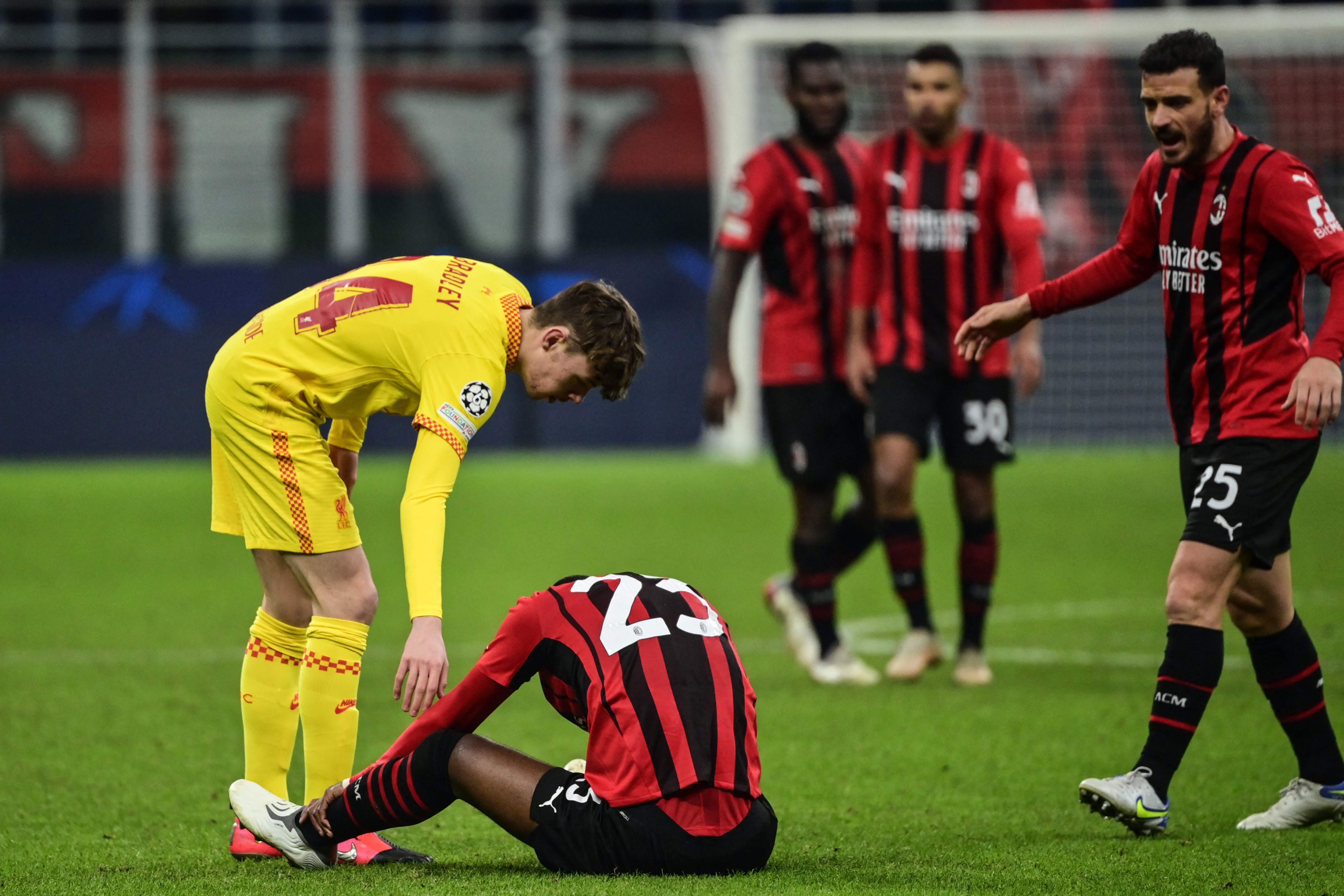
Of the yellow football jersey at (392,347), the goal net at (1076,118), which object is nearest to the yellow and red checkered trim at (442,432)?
the yellow football jersey at (392,347)

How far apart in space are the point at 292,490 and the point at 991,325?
6.03ft

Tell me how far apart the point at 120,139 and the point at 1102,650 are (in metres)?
19.3

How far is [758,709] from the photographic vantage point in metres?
6.00

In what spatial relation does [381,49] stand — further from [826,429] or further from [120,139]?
[826,429]

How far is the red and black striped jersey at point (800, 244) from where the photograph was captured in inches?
274

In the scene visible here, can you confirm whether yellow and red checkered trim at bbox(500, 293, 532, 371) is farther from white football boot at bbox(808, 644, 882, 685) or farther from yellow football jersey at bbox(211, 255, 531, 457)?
white football boot at bbox(808, 644, 882, 685)

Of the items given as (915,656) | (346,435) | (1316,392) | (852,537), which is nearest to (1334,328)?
(1316,392)

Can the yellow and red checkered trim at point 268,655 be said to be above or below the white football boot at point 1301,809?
above

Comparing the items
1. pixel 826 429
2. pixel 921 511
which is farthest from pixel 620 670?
pixel 921 511

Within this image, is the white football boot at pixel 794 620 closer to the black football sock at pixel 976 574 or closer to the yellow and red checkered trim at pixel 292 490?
the black football sock at pixel 976 574

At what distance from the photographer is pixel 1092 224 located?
13.6 m

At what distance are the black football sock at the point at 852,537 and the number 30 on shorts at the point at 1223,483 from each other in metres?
3.12

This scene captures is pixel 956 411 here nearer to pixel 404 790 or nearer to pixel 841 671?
pixel 841 671

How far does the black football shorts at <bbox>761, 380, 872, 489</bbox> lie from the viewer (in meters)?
6.93
